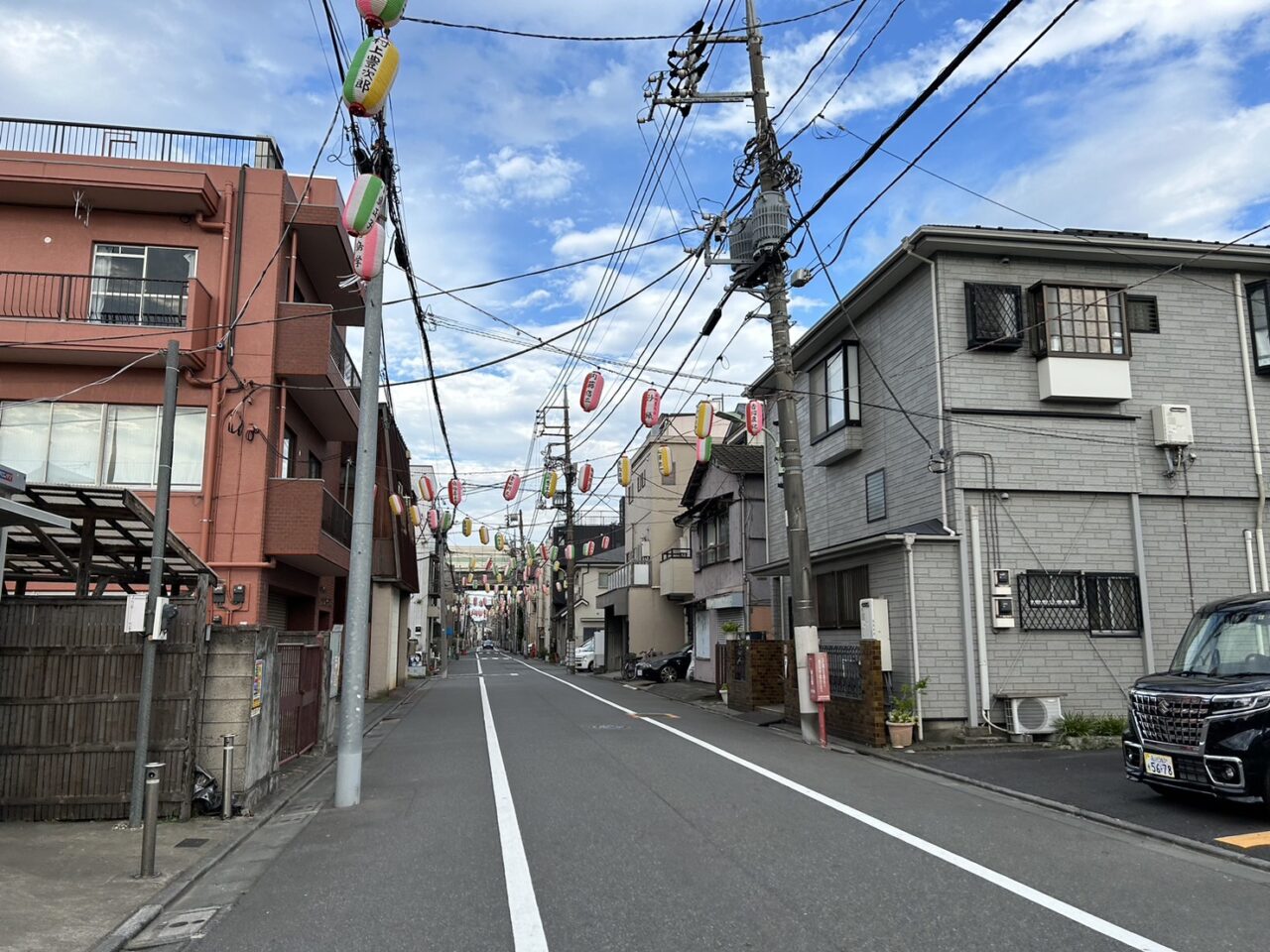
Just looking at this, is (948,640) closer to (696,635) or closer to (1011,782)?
(1011,782)

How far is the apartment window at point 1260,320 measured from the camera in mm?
17031

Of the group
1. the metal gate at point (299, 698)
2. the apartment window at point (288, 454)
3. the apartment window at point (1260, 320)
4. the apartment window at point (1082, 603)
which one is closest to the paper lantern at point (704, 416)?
the apartment window at point (1082, 603)

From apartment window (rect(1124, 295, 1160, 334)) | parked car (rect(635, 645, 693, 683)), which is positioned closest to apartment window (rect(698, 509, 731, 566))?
parked car (rect(635, 645, 693, 683))

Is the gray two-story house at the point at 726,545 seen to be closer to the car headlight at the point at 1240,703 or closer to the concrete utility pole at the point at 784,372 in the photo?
the concrete utility pole at the point at 784,372

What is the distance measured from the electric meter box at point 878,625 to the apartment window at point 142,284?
43.4 feet

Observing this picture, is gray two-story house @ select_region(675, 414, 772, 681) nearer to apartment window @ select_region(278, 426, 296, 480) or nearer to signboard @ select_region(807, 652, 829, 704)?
signboard @ select_region(807, 652, 829, 704)

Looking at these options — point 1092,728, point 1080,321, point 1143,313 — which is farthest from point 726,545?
point 1092,728

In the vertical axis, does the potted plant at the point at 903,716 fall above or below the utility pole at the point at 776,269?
below

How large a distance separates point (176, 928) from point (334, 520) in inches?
579

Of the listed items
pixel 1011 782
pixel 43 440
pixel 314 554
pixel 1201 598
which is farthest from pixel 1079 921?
pixel 43 440

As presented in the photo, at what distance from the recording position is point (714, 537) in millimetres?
32156

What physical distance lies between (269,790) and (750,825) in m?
5.78

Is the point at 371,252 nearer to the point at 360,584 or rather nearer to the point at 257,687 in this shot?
the point at 360,584

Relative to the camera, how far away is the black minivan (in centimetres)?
822
